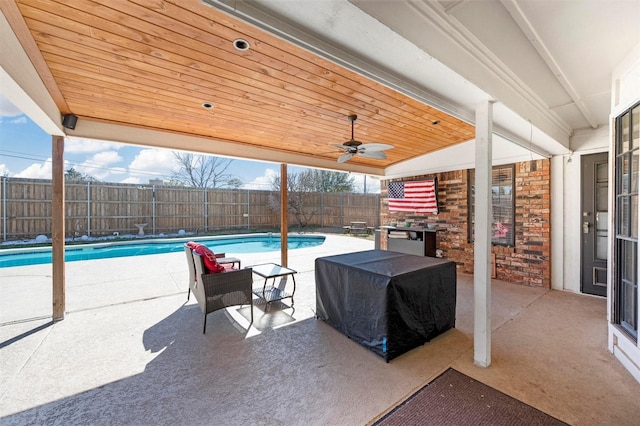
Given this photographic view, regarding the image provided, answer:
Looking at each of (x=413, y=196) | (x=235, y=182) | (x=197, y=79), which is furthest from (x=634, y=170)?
(x=235, y=182)

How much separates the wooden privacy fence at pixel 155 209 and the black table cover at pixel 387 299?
9.54 m

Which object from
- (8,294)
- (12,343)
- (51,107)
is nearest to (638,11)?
(51,107)

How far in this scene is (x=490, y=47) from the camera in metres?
1.98

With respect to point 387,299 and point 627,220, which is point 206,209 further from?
point 627,220

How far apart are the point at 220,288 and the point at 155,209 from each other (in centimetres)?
913

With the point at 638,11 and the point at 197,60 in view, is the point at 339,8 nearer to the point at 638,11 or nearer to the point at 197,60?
the point at 197,60

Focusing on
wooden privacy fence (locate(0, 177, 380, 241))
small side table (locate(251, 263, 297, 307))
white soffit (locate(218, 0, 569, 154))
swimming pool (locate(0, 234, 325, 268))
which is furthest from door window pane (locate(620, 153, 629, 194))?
wooden privacy fence (locate(0, 177, 380, 241))

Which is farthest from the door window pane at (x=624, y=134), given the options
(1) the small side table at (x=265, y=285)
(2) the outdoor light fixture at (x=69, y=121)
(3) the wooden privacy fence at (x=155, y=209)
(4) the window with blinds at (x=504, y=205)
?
(3) the wooden privacy fence at (x=155, y=209)

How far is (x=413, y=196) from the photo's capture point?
20.4 ft

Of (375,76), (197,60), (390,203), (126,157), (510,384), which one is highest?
(126,157)

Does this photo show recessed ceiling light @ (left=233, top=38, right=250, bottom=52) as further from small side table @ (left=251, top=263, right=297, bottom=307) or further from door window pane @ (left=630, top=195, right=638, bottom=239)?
door window pane @ (left=630, top=195, right=638, bottom=239)

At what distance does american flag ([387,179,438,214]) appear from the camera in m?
5.86

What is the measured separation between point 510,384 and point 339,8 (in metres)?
2.75

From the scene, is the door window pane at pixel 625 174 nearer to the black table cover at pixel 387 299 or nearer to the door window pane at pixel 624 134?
the door window pane at pixel 624 134
